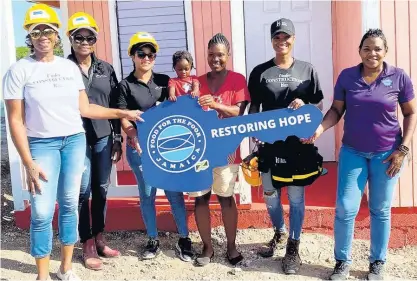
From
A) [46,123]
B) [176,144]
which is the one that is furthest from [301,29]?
[46,123]

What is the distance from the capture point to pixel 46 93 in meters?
3.18

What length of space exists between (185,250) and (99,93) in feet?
4.86

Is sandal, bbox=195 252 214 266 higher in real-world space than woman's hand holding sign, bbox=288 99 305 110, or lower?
lower

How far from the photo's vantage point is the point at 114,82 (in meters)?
3.87

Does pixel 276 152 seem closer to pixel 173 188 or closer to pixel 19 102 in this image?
pixel 173 188

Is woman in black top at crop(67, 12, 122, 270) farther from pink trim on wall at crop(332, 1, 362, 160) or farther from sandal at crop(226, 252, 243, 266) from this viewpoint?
pink trim on wall at crop(332, 1, 362, 160)

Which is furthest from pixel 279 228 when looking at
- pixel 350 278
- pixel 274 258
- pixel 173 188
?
pixel 173 188

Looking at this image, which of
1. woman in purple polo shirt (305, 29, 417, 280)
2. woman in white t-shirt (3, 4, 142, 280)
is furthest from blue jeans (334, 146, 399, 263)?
woman in white t-shirt (3, 4, 142, 280)

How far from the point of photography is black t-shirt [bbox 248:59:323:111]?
3.39 meters

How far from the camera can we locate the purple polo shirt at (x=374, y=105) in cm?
322

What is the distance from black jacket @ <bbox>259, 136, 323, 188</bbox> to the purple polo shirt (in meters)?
0.32

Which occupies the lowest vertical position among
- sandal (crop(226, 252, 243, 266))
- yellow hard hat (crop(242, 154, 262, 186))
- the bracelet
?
sandal (crop(226, 252, 243, 266))

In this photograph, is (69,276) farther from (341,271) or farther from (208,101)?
(341,271)

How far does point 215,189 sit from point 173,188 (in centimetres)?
34
